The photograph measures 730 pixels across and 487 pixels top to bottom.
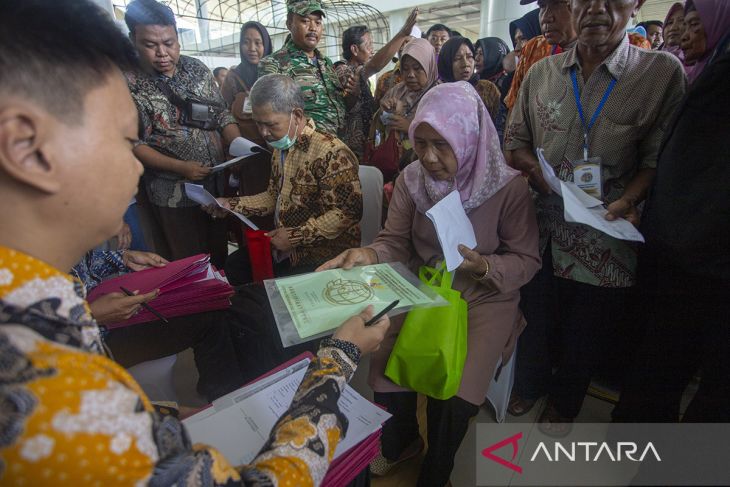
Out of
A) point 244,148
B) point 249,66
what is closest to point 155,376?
point 244,148

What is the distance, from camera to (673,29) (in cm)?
237

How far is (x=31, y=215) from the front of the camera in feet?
1.74

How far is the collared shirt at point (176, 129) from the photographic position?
83.0 inches

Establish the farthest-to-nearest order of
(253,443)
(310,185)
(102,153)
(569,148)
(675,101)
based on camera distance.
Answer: (310,185), (569,148), (675,101), (253,443), (102,153)

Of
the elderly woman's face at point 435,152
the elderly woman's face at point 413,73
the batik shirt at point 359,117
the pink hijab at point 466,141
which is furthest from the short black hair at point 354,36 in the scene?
the elderly woman's face at point 435,152

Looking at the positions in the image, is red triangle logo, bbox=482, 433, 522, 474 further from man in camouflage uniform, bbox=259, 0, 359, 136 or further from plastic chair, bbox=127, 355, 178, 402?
man in camouflage uniform, bbox=259, 0, 359, 136

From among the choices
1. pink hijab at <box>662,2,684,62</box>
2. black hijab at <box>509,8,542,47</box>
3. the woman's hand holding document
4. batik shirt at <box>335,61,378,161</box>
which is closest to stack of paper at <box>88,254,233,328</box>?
the woman's hand holding document

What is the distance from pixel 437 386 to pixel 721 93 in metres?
1.11

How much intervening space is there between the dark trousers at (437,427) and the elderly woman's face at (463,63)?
258cm

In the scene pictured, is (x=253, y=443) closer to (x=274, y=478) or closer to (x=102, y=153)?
(x=274, y=478)

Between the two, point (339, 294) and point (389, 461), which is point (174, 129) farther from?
point (389, 461)

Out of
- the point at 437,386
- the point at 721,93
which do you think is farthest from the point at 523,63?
the point at 437,386

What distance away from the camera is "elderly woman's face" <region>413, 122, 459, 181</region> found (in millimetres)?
1408

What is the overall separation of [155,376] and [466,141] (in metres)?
1.61
